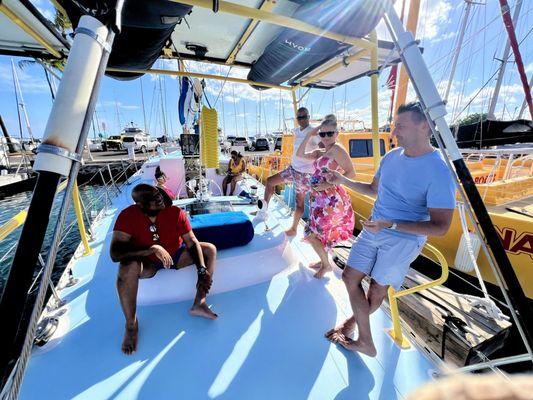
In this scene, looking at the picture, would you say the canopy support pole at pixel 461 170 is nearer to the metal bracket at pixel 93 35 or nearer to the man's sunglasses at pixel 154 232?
the metal bracket at pixel 93 35

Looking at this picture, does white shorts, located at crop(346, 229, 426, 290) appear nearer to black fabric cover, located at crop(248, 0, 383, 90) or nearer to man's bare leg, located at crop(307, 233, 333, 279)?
man's bare leg, located at crop(307, 233, 333, 279)

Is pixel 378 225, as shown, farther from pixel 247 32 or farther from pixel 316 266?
pixel 247 32

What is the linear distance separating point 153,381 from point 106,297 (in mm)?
1071

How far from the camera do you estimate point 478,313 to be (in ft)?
10.0

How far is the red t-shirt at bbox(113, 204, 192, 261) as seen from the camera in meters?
1.97

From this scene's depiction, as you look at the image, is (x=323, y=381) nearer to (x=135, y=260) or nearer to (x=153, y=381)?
(x=153, y=381)

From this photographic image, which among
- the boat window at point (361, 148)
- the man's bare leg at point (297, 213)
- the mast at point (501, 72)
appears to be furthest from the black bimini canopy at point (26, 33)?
the mast at point (501, 72)

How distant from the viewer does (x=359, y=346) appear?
1757mm

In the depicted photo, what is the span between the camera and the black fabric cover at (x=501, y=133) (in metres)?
7.72

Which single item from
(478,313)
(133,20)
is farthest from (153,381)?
(478,313)

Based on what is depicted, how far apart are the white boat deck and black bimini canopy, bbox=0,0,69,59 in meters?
2.07

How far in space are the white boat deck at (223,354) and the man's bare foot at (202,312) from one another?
0.05 m

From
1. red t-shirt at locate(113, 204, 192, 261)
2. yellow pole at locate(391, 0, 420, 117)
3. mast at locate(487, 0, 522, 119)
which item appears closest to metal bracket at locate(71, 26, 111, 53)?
red t-shirt at locate(113, 204, 192, 261)

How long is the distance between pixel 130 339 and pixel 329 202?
6.76 feet
